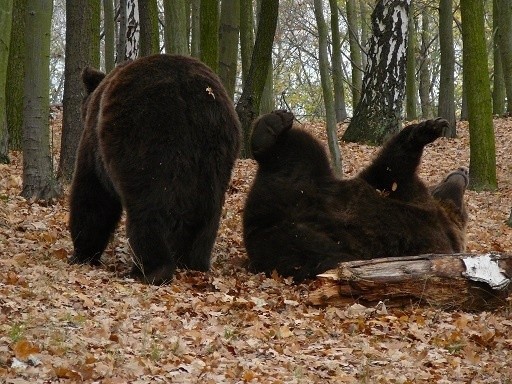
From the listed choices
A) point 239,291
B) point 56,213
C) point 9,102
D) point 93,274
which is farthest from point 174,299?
point 9,102

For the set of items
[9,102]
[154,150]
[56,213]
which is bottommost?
[56,213]

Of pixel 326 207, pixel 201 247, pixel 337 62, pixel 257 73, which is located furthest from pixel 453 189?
pixel 337 62

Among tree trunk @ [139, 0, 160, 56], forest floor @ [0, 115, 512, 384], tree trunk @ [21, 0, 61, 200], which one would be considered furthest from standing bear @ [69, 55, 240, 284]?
tree trunk @ [139, 0, 160, 56]

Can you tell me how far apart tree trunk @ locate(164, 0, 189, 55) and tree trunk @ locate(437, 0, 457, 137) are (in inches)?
394

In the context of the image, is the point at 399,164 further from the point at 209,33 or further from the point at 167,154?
the point at 209,33

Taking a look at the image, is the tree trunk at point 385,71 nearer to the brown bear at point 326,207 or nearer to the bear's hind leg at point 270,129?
the brown bear at point 326,207

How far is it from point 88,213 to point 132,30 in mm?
6830

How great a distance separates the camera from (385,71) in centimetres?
1797

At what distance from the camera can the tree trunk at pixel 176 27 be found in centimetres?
1511

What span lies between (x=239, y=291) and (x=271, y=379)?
7.97 feet

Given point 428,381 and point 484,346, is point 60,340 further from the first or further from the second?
point 484,346

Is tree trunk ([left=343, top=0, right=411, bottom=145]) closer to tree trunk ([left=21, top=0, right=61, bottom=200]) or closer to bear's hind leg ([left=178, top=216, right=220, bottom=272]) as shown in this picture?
tree trunk ([left=21, top=0, right=61, bottom=200])

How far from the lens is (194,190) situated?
7539 millimetres

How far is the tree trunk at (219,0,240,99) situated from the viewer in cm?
1581
